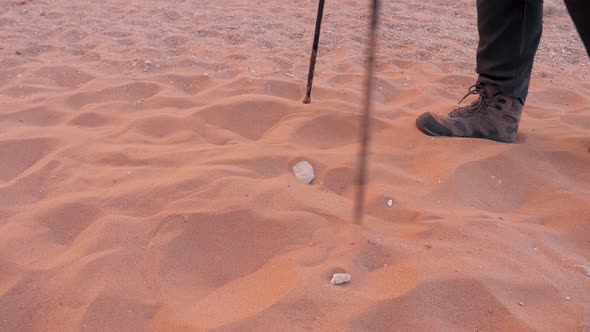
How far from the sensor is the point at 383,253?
1480mm

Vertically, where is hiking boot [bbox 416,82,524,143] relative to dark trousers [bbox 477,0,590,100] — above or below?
below

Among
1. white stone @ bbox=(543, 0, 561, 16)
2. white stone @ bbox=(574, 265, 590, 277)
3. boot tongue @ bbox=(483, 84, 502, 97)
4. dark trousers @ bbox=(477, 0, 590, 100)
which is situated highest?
dark trousers @ bbox=(477, 0, 590, 100)

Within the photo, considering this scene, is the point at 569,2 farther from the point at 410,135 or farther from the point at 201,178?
the point at 201,178

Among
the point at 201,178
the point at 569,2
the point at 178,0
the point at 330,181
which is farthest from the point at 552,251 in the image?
the point at 178,0

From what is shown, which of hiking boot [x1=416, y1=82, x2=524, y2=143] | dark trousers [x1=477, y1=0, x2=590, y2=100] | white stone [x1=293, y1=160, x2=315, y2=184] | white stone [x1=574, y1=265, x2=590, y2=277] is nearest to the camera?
white stone [x1=574, y1=265, x2=590, y2=277]

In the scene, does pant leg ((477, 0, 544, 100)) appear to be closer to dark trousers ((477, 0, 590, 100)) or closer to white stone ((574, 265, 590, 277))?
dark trousers ((477, 0, 590, 100))

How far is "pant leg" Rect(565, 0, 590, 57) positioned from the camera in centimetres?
176

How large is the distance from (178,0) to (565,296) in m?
4.00

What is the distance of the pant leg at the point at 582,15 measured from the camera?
1.76 metres

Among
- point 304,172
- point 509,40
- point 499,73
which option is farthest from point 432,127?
point 304,172

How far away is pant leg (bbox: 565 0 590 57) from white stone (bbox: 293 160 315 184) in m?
0.98

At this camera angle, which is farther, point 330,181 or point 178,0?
point 178,0

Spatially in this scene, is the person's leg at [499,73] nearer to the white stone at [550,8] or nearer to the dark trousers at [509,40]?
the dark trousers at [509,40]

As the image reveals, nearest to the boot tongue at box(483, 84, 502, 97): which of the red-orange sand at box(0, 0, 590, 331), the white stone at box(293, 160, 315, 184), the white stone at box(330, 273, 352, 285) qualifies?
the red-orange sand at box(0, 0, 590, 331)
